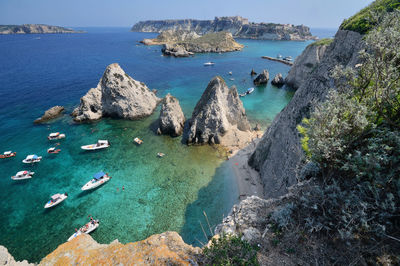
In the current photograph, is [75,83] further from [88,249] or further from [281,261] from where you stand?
[281,261]

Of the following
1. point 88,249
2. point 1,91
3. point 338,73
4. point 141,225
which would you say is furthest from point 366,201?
point 1,91

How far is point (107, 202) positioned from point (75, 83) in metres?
58.8

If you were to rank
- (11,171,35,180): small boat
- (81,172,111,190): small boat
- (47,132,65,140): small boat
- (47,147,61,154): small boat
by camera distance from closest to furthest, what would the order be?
(81,172,111,190): small boat < (11,171,35,180): small boat < (47,147,61,154): small boat < (47,132,65,140): small boat

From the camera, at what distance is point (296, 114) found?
1886 cm

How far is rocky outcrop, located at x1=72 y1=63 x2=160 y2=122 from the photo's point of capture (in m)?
40.2

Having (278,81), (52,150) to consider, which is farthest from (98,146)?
(278,81)

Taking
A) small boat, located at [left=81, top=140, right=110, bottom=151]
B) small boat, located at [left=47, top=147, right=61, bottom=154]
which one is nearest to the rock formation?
small boat, located at [left=81, top=140, right=110, bottom=151]

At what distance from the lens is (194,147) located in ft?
103

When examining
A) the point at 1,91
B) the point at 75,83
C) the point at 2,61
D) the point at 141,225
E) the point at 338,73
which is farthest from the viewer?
the point at 2,61

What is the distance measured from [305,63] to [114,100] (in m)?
59.4

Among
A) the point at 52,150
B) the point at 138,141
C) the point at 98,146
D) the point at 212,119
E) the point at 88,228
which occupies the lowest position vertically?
the point at 88,228

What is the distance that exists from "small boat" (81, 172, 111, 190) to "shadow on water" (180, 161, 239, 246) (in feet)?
42.0

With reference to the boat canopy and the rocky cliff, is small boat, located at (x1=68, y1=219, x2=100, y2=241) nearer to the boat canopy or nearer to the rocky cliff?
the boat canopy

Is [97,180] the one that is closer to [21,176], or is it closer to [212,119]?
[21,176]
